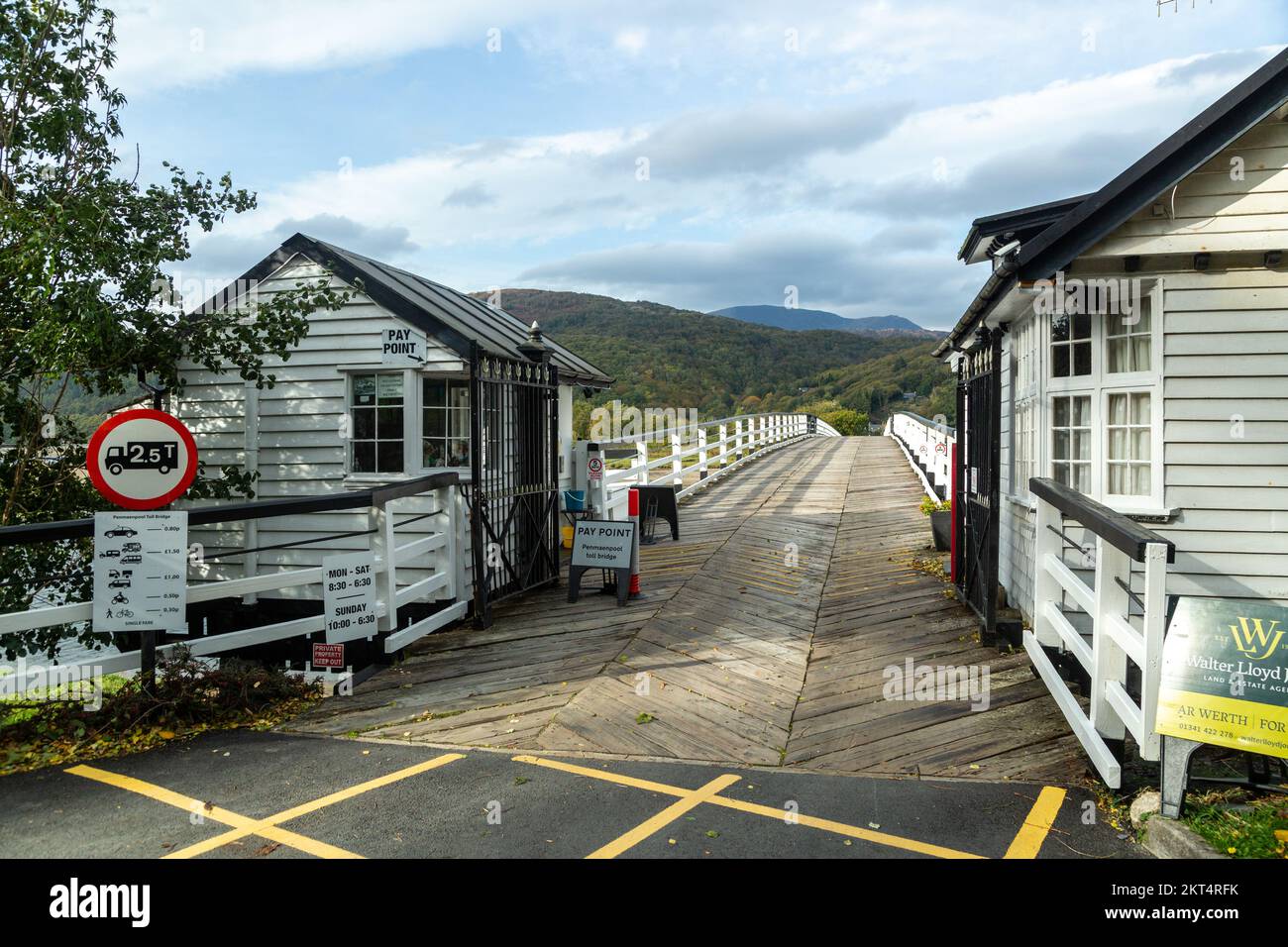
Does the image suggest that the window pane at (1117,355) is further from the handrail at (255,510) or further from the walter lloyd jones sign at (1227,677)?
the handrail at (255,510)

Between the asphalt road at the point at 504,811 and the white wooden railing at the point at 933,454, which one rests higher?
the white wooden railing at the point at 933,454

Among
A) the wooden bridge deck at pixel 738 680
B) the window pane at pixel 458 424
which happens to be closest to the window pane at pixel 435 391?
the window pane at pixel 458 424

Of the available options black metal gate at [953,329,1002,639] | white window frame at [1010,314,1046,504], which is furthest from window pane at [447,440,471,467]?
white window frame at [1010,314,1046,504]

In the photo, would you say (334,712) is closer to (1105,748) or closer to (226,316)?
(1105,748)

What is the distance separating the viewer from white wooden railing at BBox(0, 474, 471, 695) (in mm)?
5410

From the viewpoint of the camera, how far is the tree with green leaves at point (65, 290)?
7.40 meters

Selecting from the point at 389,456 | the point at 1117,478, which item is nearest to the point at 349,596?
the point at 389,456

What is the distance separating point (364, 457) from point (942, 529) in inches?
292

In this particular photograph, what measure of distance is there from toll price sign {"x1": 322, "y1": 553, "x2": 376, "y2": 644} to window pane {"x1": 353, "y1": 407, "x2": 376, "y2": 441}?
13.4 feet

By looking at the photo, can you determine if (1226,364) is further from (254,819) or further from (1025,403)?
(254,819)

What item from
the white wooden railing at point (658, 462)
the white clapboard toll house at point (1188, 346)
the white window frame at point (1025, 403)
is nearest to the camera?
the white clapboard toll house at point (1188, 346)

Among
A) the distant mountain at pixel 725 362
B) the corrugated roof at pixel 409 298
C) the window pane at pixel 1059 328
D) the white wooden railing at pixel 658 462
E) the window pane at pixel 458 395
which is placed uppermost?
the distant mountain at pixel 725 362

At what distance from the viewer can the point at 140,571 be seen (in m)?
5.62

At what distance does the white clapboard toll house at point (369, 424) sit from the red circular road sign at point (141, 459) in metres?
3.88
